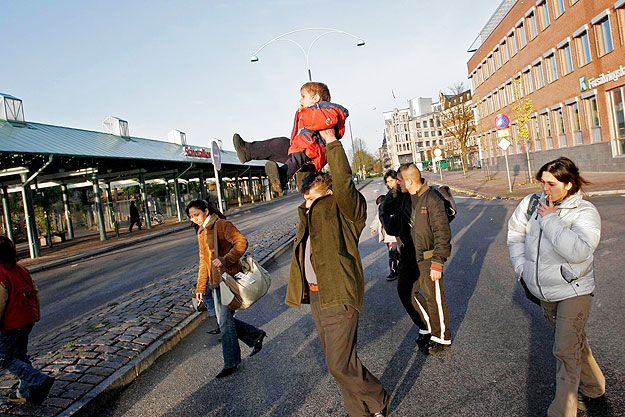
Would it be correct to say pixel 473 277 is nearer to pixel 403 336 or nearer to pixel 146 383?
pixel 403 336

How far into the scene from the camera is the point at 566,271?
3053mm

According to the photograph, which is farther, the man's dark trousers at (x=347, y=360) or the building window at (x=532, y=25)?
the building window at (x=532, y=25)

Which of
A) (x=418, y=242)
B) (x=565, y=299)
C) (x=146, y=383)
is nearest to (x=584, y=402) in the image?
(x=565, y=299)

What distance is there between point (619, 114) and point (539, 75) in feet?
38.0

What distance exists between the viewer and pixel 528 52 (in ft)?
113

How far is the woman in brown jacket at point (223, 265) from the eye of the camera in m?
4.68

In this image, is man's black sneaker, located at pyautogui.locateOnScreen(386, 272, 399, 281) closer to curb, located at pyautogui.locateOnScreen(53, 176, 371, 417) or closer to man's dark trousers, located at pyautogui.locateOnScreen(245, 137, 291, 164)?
curb, located at pyautogui.locateOnScreen(53, 176, 371, 417)

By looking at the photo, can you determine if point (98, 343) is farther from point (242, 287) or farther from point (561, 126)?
point (561, 126)

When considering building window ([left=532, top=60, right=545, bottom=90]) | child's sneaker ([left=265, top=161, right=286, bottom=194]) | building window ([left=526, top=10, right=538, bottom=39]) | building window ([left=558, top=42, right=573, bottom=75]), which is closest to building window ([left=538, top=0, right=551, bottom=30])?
building window ([left=526, top=10, right=538, bottom=39])

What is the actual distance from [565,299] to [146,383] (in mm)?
3845

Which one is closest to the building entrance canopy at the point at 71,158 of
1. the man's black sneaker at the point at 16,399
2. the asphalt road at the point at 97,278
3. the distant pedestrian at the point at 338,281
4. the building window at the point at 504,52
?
the asphalt road at the point at 97,278

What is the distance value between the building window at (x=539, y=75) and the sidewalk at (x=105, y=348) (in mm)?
31281

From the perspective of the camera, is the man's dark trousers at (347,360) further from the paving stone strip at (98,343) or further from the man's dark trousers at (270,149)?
the paving stone strip at (98,343)

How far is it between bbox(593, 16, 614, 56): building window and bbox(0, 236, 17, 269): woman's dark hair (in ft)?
84.6
